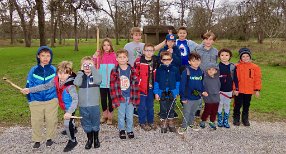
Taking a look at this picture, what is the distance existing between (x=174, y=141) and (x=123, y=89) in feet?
4.19

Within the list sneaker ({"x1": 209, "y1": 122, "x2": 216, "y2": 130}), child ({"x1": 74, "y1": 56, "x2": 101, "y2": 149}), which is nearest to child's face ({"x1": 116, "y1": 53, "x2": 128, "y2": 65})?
child ({"x1": 74, "y1": 56, "x2": 101, "y2": 149})

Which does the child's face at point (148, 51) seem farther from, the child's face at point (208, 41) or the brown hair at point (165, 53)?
the child's face at point (208, 41)

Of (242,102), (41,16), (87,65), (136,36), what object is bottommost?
(242,102)

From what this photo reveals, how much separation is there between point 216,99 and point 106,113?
225 cm

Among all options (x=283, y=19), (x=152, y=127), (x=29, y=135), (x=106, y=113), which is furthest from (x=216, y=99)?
(x=283, y=19)

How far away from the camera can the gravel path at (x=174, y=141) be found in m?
4.41

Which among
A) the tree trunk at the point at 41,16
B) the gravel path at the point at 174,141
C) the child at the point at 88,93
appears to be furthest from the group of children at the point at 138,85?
the tree trunk at the point at 41,16

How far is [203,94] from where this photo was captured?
5191mm

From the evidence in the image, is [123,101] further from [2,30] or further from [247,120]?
[2,30]

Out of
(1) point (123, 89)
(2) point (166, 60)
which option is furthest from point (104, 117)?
(2) point (166, 60)

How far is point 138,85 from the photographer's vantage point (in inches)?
195

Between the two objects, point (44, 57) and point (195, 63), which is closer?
point (44, 57)

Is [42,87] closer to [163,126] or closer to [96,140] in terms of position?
[96,140]

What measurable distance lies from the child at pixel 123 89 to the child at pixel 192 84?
2.96 feet
